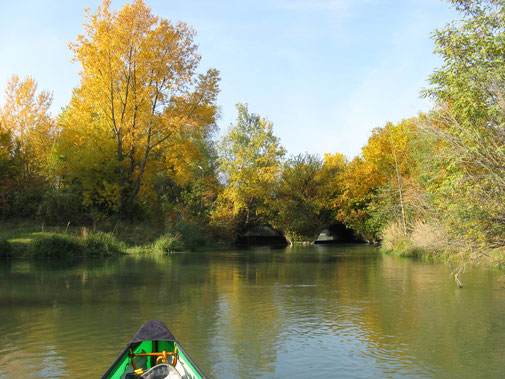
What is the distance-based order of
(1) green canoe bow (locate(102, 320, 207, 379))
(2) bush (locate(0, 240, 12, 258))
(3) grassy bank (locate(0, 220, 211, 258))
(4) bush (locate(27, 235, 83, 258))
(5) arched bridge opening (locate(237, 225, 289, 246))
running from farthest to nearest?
(5) arched bridge opening (locate(237, 225, 289, 246))
(3) grassy bank (locate(0, 220, 211, 258))
(4) bush (locate(27, 235, 83, 258))
(2) bush (locate(0, 240, 12, 258))
(1) green canoe bow (locate(102, 320, 207, 379))

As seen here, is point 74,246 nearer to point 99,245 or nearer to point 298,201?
point 99,245

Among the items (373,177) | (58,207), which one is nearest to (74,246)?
(58,207)

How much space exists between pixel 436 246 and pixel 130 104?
2012 cm

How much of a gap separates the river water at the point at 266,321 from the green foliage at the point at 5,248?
4676 mm

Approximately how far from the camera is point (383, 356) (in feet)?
25.1

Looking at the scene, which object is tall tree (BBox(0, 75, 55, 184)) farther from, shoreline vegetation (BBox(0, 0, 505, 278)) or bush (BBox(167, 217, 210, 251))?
bush (BBox(167, 217, 210, 251))

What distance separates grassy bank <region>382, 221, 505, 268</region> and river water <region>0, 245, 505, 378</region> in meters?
0.93

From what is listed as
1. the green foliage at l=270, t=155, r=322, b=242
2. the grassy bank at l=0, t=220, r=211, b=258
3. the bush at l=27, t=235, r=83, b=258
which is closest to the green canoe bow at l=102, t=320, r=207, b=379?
the bush at l=27, t=235, r=83, b=258

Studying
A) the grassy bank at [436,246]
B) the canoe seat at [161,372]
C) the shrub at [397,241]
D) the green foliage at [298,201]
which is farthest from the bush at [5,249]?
the green foliage at [298,201]

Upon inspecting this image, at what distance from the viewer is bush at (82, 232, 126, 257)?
78.3 ft

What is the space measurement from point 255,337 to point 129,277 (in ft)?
29.6

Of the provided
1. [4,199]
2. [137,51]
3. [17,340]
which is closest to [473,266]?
[17,340]

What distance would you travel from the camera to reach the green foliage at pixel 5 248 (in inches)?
852

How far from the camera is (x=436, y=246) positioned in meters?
14.4
